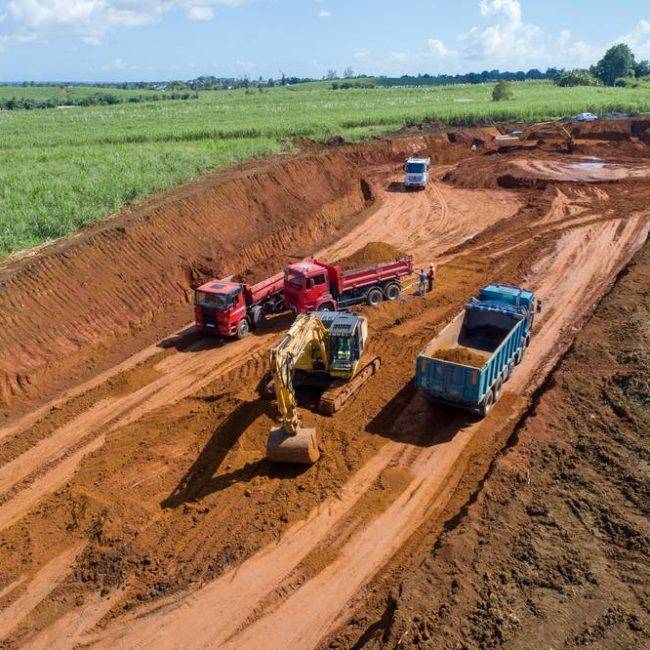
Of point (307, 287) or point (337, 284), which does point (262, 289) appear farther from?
point (337, 284)

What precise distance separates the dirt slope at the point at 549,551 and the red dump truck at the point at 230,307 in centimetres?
1120

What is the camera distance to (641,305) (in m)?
22.2

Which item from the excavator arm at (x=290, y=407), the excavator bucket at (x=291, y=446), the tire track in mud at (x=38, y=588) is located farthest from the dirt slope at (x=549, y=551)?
the tire track in mud at (x=38, y=588)

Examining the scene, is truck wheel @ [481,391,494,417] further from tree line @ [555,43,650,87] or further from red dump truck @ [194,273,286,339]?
tree line @ [555,43,650,87]

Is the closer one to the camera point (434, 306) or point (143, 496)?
point (143, 496)

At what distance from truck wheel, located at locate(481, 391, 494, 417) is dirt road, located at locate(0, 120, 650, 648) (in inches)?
10.7

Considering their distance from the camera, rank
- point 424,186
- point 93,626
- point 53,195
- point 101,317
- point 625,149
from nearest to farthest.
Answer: point 93,626, point 101,317, point 53,195, point 424,186, point 625,149

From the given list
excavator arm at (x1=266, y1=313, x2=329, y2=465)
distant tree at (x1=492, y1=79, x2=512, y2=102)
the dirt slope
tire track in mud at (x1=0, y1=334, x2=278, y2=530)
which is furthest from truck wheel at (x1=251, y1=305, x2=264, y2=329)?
distant tree at (x1=492, y1=79, x2=512, y2=102)

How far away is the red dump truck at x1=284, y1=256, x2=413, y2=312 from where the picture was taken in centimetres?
2183

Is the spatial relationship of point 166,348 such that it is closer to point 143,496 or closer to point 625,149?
point 143,496

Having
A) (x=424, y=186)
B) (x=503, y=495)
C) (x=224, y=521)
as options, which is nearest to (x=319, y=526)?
(x=224, y=521)

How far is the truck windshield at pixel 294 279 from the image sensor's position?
21.7 metres

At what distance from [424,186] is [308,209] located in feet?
40.9

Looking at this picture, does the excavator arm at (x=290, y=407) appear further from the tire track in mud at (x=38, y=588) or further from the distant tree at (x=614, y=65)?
the distant tree at (x=614, y=65)
